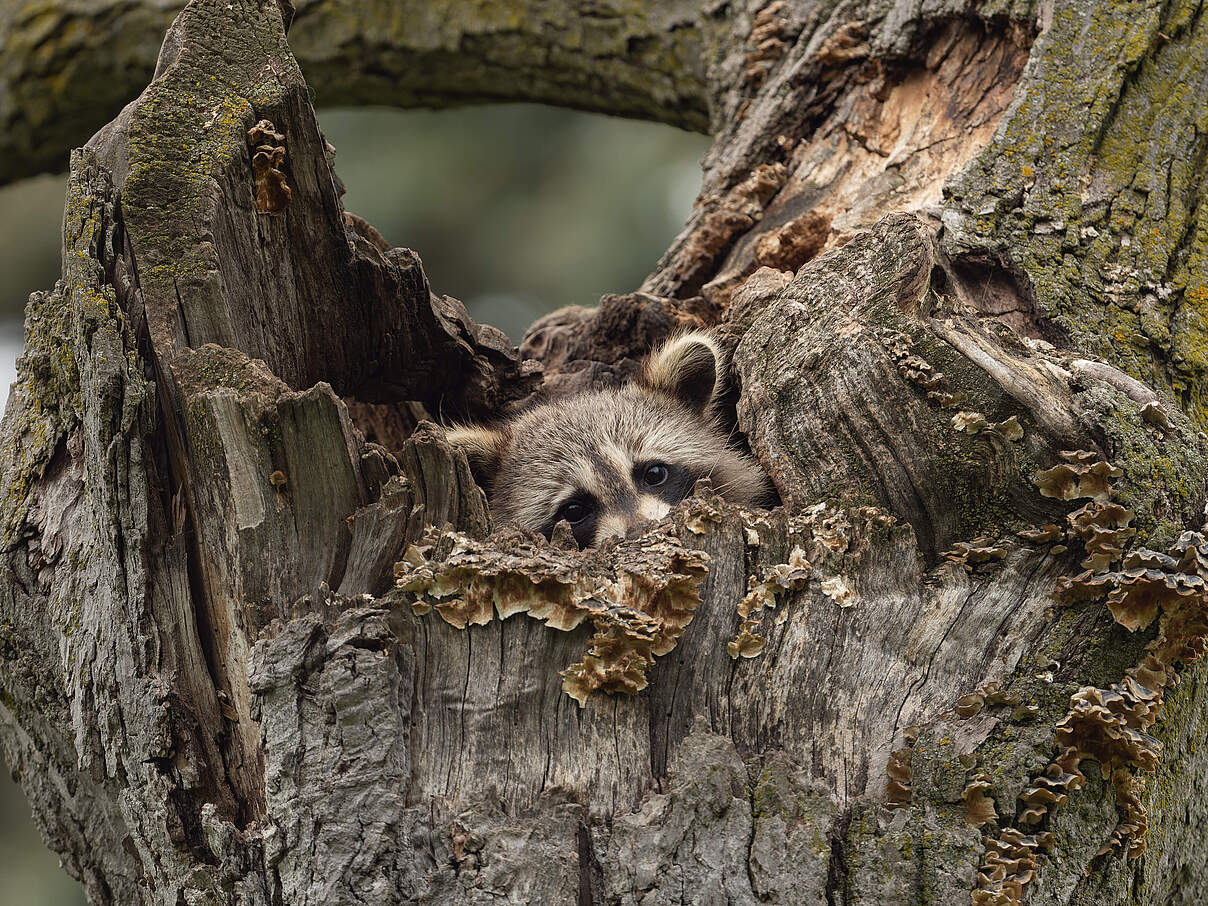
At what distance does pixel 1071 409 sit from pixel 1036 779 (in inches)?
33.5

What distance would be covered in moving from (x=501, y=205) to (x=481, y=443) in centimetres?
548

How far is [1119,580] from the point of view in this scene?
2.35 m

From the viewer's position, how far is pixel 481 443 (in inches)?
179

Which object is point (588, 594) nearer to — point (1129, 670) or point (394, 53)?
point (1129, 670)

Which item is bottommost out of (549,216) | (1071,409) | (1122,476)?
(1122,476)

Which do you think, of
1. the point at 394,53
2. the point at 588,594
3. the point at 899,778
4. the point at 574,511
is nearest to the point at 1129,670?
the point at 899,778

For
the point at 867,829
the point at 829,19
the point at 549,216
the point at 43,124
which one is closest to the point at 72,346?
the point at 867,829

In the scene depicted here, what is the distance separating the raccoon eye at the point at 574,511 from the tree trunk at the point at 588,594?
60.5 inches

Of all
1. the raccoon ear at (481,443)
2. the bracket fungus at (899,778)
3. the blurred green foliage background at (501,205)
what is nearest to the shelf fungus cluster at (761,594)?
the bracket fungus at (899,778)

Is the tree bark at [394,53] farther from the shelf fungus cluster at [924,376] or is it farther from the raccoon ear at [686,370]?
the shelf fungus cluster at [924,376]

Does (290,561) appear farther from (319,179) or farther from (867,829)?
(867,829)

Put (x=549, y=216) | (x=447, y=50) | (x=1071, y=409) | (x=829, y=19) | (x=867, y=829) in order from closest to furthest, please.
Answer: (x=867, y=829), (x=1071, y=409), (x=829, y=19), (x=447, y=50), (x=549, y=216)

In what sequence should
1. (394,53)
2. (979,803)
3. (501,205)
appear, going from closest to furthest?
(979,803)
(394,53)
(501,205)

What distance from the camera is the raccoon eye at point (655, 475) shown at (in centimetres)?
466
